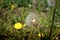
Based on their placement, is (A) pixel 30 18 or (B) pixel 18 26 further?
(A) pixel 30 18

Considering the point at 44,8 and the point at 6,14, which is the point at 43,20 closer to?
the point at 44,8

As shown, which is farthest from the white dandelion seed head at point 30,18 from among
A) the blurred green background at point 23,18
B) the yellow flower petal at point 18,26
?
the yellow flower petal at point 18,26

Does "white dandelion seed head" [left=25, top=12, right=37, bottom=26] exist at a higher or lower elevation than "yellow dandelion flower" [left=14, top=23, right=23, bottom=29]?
higher

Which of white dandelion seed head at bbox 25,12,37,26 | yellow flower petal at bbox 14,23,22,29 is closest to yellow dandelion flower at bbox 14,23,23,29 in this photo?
yellow flower petal at bbox 14,23,22,29

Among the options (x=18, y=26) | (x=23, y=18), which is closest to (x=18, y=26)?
(x=18, y=26)

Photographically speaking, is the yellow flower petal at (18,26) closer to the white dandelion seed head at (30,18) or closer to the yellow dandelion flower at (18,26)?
the yellow dandelion flower at (18,26)

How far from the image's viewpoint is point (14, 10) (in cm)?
322

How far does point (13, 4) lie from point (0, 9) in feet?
0.80

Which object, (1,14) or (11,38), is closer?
(11,38)

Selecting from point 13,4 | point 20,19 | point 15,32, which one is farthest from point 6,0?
point 15,32

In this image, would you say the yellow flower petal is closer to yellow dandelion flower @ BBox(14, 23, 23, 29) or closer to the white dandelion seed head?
yellow dandelion flower @ BBox(14, 23, 23, 29)

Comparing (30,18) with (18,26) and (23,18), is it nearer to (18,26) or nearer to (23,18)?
(23,18)

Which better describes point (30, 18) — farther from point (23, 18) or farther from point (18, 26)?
point (18, 26)

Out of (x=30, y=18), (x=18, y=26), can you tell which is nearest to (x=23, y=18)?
(x=30, y=18)
